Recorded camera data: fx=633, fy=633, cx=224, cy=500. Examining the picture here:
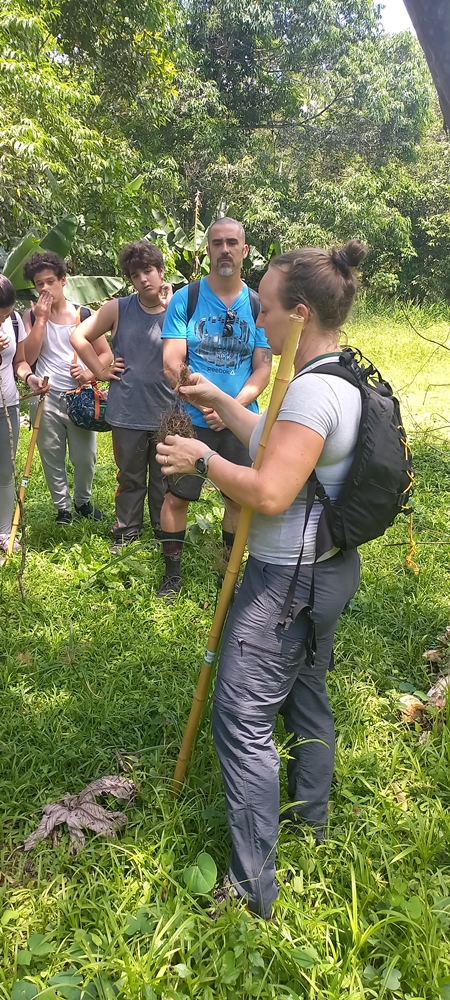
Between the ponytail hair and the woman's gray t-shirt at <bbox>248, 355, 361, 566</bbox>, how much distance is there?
0.45 feet

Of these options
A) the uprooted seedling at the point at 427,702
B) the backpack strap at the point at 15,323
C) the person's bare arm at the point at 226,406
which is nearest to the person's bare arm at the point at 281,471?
the person's bare arm at the point at 226,406

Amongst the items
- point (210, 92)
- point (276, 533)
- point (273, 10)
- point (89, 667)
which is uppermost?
point (273, 10)

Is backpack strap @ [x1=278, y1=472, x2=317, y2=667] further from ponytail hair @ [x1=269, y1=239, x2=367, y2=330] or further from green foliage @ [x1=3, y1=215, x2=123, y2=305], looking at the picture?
green foliage @ [x1=3, y1=215, x2=123, y2=305]

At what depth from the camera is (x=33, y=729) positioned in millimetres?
2619

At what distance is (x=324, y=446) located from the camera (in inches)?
63.9

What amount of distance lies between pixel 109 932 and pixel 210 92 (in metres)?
19.0

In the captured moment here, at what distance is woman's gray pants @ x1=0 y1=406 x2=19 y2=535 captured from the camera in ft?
13.2

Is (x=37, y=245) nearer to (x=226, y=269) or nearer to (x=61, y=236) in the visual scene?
(x=61, y=236)

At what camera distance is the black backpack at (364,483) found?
5.38 ft

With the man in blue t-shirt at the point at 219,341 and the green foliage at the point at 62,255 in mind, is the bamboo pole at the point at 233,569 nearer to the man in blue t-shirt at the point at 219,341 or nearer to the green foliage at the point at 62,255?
the man in blue t-shirt at the point at 219,341

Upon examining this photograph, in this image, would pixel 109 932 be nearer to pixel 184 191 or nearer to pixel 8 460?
pixel 8 460

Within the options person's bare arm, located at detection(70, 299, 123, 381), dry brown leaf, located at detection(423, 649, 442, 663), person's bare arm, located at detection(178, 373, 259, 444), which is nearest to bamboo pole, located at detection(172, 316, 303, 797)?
person's bare arm, located at detection(178, 373, 259, 444)

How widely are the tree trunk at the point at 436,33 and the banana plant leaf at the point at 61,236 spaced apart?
18.1ft

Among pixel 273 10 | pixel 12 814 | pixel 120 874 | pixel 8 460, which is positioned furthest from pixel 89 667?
pixel 273 10
